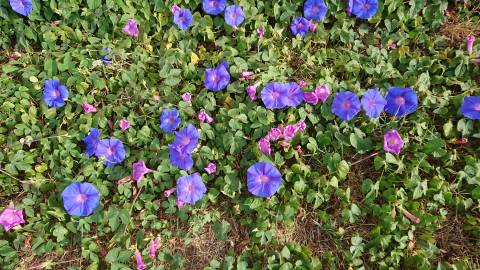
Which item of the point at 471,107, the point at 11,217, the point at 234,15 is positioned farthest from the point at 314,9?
the point at 11,217

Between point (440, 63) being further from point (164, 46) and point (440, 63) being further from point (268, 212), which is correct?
point (164, 46)

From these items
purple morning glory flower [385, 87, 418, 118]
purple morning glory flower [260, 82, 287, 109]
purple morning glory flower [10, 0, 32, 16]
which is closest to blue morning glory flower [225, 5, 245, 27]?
purple morning glory flower [260, 82, 287, 109]

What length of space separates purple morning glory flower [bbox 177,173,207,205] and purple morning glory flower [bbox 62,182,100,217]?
1.49 feet

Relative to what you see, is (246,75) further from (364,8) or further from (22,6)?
(22,6)

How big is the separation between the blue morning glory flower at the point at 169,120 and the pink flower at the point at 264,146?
0.48 m

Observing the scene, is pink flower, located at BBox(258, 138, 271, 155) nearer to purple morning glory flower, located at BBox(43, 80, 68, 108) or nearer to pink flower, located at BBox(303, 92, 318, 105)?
pink flower, located at BBox(303, 92, 318, 105)

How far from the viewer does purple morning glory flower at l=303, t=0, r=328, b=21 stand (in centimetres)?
297

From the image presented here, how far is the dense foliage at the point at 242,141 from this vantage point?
98.8 inches

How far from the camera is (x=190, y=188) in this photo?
2.56 m

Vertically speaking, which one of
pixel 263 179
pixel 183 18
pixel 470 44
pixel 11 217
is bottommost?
pixel 11 217

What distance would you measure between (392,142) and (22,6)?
2.44 metres

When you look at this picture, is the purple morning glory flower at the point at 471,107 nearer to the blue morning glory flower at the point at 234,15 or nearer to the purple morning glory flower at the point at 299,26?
the purple morning glory flower at the point at 299,26

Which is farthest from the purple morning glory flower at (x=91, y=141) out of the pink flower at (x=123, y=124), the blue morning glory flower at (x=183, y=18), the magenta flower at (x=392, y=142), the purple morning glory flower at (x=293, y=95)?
the magenta flower at (x=392, y=142)

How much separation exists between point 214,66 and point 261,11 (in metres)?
0.50
